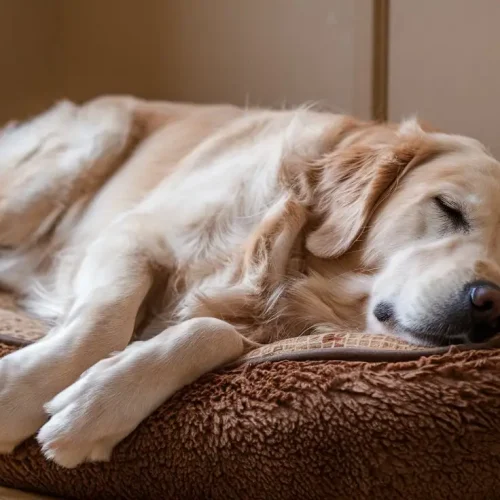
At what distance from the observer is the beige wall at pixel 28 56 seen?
276 cm

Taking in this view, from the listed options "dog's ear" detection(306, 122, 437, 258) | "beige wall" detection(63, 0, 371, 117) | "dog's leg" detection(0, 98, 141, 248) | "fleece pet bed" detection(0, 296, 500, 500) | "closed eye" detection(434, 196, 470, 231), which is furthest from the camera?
"beige wall" detection(63, 0, 371, 117)

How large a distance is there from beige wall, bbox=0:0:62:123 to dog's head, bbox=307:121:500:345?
1738 millimetres

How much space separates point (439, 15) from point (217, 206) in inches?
41.4

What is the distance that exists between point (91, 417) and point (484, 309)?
0.62 meters

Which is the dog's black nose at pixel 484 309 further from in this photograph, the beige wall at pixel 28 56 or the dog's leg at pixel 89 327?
the beige wall at pixel 28 56

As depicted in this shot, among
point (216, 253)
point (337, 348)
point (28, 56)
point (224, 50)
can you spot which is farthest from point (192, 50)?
point (337, 348)

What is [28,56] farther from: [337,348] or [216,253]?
[337,348]

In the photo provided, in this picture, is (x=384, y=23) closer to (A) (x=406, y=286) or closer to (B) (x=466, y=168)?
(B) (x=466, y=168)

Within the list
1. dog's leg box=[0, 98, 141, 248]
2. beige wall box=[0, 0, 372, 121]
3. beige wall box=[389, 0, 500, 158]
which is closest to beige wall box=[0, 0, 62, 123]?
beige wall box=[0, 0, 372, 121]

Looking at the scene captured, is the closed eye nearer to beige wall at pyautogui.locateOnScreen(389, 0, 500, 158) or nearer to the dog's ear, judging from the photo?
the dog's ear

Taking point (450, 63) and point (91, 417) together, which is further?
point (450, 63)

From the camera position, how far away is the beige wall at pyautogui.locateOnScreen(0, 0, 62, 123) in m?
2.76

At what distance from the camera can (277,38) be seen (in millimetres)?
2449

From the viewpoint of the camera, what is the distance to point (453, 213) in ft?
4.25
